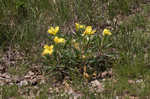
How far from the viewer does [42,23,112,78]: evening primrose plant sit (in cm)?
371

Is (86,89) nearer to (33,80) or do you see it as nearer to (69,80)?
(69,80)

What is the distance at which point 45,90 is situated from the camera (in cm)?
344

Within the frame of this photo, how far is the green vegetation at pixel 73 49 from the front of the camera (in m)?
3.46

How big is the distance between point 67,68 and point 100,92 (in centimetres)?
65

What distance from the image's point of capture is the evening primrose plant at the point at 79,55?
371cm

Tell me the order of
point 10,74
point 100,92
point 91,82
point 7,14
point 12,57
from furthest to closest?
point 7,14 → point 12,57 → point 10,74 → point 91,82 → point 100,92

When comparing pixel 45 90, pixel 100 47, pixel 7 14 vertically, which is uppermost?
pixel 7 14

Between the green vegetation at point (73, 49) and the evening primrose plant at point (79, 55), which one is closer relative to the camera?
the green vegetation at point (73, 49)

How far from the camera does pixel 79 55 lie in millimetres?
3707

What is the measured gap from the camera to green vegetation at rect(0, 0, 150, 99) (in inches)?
136

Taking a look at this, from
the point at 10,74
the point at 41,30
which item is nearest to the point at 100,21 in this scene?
the point at 41,30

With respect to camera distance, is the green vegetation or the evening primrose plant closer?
the green vegetation

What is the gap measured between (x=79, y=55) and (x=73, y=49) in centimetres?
12

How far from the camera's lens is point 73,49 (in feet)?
12.4
